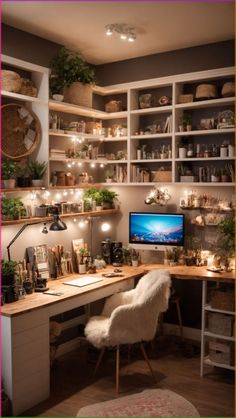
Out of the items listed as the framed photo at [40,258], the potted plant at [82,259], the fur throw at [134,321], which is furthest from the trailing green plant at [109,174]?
the fur throw at [134,321]

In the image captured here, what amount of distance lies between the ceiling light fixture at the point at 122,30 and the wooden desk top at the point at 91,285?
2.15 metres

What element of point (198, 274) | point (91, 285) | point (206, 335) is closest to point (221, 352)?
point (206, 335)

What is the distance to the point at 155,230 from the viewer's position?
4453mm

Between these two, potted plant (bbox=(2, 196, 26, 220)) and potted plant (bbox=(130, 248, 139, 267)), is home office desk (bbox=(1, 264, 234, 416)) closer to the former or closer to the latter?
potted plant (bbox=(2, 196, 26, 220))

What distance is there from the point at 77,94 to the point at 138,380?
2.70 meters

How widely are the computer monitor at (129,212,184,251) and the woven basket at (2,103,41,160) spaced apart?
4.28 ft

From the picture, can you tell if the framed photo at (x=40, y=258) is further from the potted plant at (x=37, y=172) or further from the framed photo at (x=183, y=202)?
the framed photo at (x=183, y=202)

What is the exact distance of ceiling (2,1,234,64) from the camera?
3.34m

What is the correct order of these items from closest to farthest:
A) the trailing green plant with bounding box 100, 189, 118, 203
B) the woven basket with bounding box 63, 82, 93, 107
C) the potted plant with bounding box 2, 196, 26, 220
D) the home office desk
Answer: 1. the home office desk
2. the potted plant with bounding box 2, 196, 26, 220
3. the woven basket with bounding box 63, 82, 93, 107
4. the trailing green plant with bounding box 100, 189, 118, 203

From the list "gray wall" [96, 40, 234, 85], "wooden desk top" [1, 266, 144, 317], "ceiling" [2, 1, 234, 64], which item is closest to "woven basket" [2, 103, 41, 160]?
"ceiling" [2, 1, 234, 64]

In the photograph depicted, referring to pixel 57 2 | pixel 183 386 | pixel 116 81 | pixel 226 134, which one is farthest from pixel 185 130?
pixel 183 386

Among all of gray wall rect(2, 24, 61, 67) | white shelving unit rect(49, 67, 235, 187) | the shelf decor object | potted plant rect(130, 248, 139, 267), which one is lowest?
potted plant rect(130, 248, 139, 267)

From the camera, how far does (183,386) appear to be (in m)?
3.58

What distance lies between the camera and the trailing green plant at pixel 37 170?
3.90m
